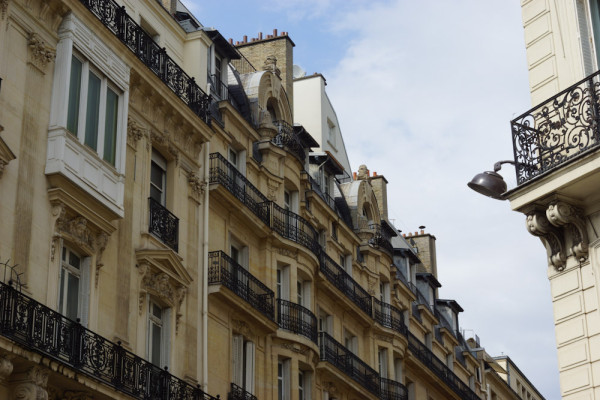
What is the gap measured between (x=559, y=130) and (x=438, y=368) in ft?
93.9

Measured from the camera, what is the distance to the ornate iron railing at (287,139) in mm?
31984

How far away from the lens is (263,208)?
29.8m

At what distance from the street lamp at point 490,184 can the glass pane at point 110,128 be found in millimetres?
8297

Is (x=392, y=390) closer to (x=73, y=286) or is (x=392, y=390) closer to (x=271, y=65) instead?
(x=271, y=65)

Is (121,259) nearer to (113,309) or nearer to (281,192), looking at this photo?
(113,309)

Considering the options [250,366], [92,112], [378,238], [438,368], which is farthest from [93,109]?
[438,368]

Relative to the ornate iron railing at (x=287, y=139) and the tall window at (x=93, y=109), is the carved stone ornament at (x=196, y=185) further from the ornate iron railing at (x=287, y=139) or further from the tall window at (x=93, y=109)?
the ornate iron railing at (x=287, y=139)

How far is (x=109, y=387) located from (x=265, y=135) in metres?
13.1

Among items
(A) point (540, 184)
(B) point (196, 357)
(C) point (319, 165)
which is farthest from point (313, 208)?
(A) point (540, 184)

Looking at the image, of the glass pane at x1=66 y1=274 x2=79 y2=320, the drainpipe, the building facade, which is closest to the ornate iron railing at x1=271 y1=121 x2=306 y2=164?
the building facade

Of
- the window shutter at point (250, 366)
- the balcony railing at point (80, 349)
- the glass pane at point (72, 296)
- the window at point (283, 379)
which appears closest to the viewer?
the balcony railing at point (80, 349)

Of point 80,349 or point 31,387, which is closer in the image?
point 31,387

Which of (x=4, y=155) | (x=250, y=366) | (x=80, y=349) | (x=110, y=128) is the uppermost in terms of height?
(x=110, y=128)

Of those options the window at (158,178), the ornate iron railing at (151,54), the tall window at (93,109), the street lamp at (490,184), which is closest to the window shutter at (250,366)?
the window at (158,178)
